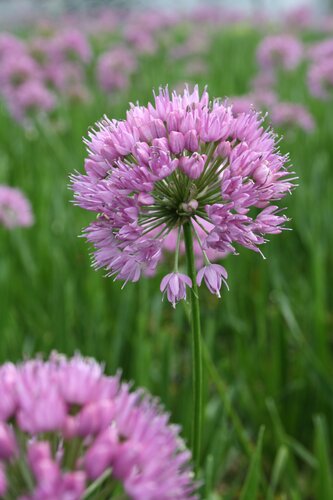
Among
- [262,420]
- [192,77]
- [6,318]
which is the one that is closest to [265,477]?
[262,420]

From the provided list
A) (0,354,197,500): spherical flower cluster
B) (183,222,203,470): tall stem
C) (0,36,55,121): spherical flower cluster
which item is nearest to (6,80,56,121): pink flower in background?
(0,36,55,121): spherical flower cluster

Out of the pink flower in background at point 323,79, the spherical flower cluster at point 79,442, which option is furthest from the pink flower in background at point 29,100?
the spherical flower cluster at point 79,442

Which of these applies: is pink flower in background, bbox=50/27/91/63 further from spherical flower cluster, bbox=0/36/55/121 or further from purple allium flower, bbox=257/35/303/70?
purple allium flower, bbox=257/35/303/70

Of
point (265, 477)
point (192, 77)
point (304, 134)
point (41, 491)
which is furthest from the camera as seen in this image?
point (192, 77)

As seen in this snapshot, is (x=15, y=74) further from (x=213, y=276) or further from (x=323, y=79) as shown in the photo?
(x=213, y=276)

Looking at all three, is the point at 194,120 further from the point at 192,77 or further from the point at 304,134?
the point at 192,77
